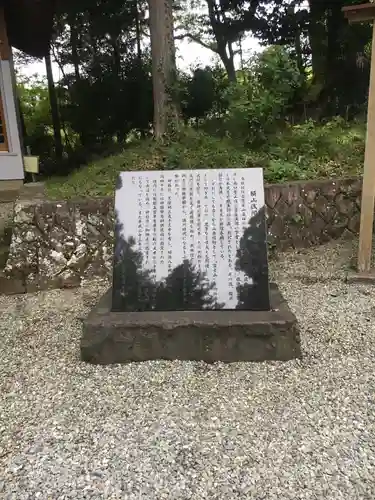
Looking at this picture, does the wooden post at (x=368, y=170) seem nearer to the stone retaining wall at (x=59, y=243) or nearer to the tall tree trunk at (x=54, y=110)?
the stone retaining wall at (x=59, y=243)

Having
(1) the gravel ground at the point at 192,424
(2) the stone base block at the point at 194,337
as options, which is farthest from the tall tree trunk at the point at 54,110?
(2) the stone base block at the point at 194,337

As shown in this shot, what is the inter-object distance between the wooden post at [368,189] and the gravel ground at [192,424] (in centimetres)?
98

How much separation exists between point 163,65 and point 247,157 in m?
2.17

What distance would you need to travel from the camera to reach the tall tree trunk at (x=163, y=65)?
6.47 metres

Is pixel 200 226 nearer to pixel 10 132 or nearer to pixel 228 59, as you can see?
pixel 10 132

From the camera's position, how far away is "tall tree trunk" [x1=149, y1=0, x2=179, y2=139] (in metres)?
6.47

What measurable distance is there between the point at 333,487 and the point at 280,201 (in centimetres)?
361

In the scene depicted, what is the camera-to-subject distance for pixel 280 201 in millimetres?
4957

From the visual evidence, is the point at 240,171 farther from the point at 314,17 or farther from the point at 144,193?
the point at 314,17

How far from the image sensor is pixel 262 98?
6352mm

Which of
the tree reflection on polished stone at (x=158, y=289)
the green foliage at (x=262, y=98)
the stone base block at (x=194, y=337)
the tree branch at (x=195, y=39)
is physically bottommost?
the stone base block at (x=194, y=337)

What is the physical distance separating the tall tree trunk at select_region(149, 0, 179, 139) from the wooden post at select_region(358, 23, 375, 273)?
11.4 feet

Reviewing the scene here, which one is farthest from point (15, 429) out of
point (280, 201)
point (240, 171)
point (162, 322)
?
point (280, 201)

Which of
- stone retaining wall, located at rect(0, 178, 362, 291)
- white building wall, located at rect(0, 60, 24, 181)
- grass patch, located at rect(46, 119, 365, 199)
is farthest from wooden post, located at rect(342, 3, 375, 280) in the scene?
white building wall, located at rect(0, 60, 24, 181)
